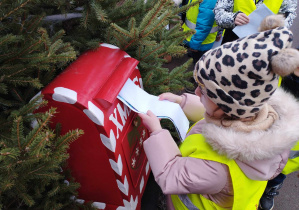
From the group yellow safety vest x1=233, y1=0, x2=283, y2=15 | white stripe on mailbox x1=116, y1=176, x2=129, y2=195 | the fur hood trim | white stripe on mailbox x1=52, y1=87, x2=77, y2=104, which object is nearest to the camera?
the fur hood trim

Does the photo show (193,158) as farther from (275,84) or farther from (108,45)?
(108,45)

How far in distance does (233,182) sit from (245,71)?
540 millimetres

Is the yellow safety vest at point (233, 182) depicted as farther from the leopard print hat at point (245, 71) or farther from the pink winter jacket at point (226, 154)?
the leopard print hat at point (245, 71)

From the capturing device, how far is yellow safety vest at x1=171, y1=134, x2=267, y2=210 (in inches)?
46.0

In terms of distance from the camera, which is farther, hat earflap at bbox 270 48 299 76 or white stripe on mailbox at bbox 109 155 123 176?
white stripe on mailbox at bbox 109 155 123 176

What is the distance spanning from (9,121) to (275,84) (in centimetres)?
128

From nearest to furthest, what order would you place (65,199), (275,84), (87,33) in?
1. (275,84)
2. (65,199)
3. (87,33)

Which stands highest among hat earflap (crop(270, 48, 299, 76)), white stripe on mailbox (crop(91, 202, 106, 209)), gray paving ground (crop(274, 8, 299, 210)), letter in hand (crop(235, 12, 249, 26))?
hat earflap (crop(270, 48, 299, 76))

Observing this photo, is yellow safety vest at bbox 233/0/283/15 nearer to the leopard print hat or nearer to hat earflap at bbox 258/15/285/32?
hat earflap at bbox 258/15/285/32

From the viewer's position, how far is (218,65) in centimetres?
108

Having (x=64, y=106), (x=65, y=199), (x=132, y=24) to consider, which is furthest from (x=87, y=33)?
(x=65, y=199)

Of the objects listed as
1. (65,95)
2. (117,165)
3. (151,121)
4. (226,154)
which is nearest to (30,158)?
(65,95)

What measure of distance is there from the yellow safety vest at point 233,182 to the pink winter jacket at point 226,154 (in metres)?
0.03

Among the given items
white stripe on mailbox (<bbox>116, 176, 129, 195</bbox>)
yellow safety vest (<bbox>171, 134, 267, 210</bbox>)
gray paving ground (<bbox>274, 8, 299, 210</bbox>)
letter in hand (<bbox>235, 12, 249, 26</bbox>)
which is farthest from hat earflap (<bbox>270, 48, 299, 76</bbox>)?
gray paving ground (<bbox>274, 8, 299, 210</bbox>)
